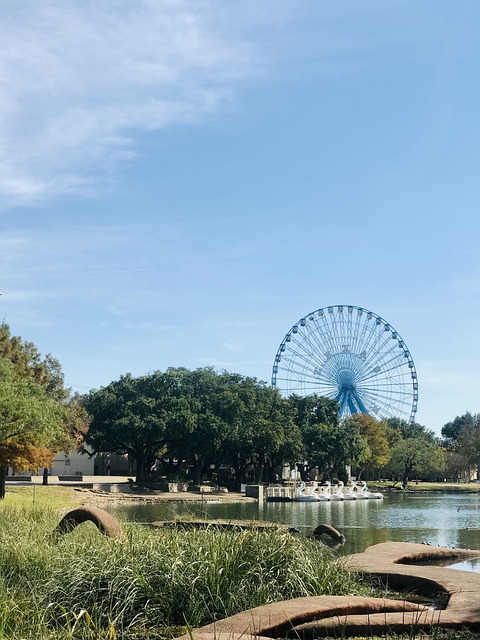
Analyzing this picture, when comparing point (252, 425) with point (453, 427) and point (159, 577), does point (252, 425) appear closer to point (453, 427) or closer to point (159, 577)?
point (159, 577)

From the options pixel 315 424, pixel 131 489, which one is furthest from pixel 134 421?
pixel 315 424

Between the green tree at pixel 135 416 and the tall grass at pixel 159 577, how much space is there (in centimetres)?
5055

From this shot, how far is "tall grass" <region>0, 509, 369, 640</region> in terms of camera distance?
9398 millimetres

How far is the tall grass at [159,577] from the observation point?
370 inches

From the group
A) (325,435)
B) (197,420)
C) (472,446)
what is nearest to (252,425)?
(197,420)

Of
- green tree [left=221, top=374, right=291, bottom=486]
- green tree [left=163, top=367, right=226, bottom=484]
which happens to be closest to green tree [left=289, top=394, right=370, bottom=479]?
green tree [left=221, top=374, right=291, bottom=486]

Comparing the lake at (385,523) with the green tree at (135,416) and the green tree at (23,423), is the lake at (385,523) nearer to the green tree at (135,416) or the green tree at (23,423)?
the green tree at (23,423)

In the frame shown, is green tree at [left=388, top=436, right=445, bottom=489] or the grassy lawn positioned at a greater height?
green tree at [left=388, top=436, right=445, bottom=489]

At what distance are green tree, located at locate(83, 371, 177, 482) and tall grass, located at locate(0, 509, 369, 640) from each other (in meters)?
50.5

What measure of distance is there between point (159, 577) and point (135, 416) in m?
52.8

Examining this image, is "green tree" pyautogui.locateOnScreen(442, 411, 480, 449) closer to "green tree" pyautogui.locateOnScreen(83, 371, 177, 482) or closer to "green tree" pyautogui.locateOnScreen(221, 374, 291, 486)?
"green tree" pyautogui.locateOnScreen(221, 374, 291, 486)

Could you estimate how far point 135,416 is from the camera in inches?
2446

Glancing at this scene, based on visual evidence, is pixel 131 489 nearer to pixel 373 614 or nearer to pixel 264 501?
pixel 264 501

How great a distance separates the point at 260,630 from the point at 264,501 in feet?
167
